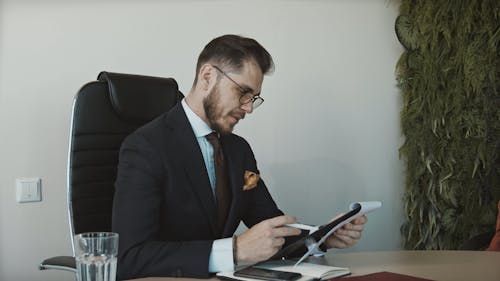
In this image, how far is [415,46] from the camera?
3.12 meters

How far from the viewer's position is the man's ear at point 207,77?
1.87 m

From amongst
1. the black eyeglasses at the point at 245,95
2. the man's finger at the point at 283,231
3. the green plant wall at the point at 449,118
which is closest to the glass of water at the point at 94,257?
the man's finger at the point at 283,231

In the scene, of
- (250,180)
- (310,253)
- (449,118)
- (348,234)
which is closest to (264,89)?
(449,118)

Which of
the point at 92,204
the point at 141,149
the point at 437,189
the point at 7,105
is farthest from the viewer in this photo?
the point at 437,189

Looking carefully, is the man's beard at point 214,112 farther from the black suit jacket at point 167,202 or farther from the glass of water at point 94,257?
the glass of water at point 94,257

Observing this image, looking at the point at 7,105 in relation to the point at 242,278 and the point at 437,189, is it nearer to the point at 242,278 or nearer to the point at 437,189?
the point at 242,278

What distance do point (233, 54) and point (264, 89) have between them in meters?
1.15

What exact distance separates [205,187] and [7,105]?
1.13m

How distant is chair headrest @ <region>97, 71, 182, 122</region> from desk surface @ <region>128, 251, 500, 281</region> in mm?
756

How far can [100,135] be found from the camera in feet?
6.60

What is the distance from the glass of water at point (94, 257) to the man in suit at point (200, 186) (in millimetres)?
271

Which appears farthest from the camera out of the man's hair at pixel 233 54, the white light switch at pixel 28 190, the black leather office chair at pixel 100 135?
the white light switch at pixel 28 190

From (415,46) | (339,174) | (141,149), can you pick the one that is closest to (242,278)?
(141,149)

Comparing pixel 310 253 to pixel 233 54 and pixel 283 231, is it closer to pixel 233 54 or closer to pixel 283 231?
pixel 283 231
